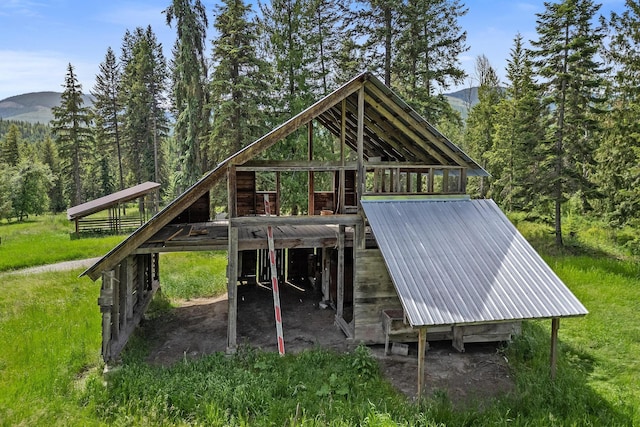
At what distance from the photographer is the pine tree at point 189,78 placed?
24.0 m

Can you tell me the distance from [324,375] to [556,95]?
20.3 m

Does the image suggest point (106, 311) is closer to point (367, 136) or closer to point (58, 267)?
point (367, 136)

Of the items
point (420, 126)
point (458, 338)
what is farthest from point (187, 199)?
point (458, 338)

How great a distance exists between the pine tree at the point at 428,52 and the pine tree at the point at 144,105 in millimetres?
28883

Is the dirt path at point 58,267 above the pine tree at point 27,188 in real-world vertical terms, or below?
below

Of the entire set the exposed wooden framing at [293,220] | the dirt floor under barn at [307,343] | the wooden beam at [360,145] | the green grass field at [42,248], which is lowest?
the dirt floor under barn at [307,343]

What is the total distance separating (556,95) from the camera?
21453 millimetres

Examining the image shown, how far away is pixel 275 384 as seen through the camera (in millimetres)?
7988

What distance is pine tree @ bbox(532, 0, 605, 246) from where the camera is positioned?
2042 cm

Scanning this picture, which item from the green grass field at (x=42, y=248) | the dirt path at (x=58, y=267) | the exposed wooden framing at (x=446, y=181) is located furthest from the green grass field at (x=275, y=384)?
the green grass field at (x=42, y=248)

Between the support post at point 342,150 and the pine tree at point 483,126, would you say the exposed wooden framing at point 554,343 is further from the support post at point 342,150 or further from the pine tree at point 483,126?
the pine tree at point 483,126

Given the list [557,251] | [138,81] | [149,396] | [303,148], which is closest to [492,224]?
[149,396]

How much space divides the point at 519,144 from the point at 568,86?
5136 millimetres

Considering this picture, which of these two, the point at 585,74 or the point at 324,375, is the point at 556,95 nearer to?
the point at 585,74
